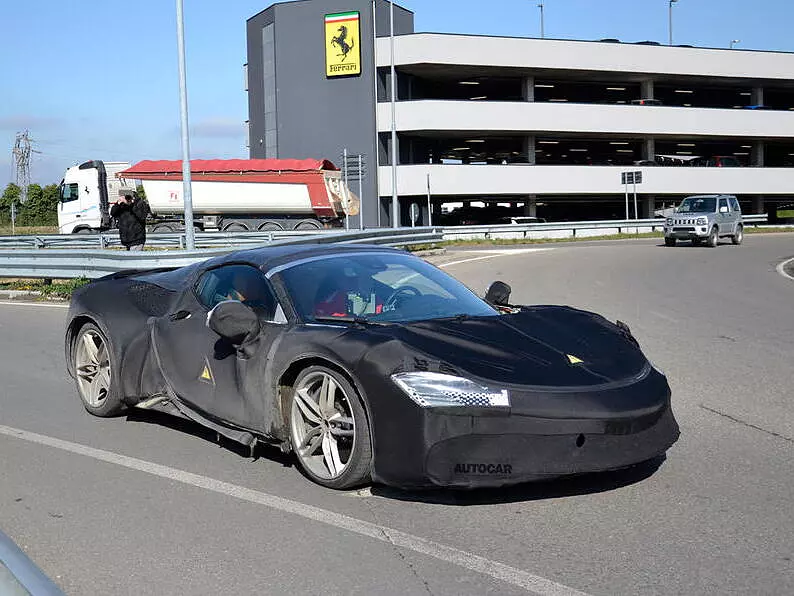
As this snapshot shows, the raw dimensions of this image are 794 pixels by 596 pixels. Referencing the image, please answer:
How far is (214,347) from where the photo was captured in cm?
564

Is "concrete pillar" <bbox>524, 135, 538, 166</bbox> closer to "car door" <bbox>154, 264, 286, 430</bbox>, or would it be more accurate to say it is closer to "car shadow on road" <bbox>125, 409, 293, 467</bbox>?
"car shadow on road" <bbox>125, 409, 293, 467</bbox>

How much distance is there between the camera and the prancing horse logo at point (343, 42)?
160ft

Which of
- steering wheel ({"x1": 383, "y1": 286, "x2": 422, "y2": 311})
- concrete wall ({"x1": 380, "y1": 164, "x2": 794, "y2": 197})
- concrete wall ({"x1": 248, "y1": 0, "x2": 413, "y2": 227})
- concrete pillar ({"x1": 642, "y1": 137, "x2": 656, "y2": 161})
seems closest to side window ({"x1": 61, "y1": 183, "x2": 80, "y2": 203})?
concrete wall ({"x1": 248, "y1": 0, "x2": 413, "y2": 227})

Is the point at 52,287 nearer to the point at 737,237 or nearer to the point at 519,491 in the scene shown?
the point at 519,491

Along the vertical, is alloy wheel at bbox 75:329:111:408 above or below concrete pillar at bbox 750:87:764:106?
below

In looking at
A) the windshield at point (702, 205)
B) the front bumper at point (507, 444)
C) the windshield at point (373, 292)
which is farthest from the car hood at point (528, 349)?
the windshield at point (702, 205)

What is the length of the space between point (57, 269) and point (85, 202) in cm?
2417

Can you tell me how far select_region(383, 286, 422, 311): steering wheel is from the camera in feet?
17.9

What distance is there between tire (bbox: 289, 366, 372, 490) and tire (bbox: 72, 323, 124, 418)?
2064 millimetres

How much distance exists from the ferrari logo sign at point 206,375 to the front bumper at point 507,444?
167 centimetres

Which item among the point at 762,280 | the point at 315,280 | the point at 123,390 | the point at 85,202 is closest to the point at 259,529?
the point at 315,280

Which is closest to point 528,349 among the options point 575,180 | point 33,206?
point 575,180

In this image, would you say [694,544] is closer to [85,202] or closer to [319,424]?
[319,424]

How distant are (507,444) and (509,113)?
46.6m
